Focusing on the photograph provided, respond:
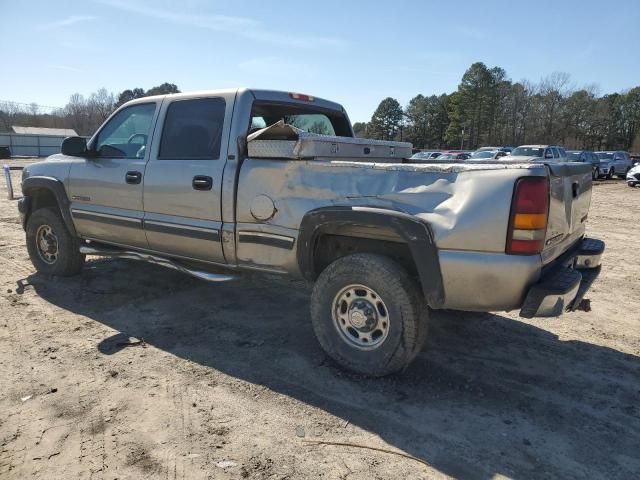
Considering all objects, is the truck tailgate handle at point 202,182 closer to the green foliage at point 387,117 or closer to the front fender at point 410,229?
the front fender at point 410,229

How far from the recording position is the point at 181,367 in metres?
3.55

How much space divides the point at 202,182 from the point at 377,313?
182 cm

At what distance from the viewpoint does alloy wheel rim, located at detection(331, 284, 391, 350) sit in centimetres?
330

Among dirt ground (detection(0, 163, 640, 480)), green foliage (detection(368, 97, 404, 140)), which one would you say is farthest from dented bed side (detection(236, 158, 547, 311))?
green foliage (detection(368, 97, 404, 140))

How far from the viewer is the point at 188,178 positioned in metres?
4.09

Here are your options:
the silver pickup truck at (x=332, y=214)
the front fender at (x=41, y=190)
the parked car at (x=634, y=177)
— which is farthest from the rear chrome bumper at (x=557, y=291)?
the parked car at (x=634, y=177)

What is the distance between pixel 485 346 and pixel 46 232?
16.3 feet

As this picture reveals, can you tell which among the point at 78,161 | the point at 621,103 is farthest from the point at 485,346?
the point at 621,103

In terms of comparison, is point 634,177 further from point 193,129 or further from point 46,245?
point 46,245

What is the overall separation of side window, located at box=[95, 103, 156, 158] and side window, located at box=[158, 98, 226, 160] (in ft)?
0.94

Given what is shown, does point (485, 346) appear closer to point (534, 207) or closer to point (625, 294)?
point (534, 207)

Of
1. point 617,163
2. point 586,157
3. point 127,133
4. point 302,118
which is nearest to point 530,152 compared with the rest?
point 586,157

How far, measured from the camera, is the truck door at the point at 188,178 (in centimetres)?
397

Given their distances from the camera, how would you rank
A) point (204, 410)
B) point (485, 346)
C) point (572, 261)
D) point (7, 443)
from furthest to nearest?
1. point (485, 346)
2. point (572, 261)
3. point (204, 410)
4. point (7, 443)
